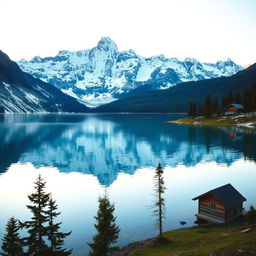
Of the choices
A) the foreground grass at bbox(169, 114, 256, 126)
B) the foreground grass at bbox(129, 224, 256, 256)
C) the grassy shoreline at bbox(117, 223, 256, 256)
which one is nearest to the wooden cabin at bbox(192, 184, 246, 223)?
the grassy shoreline at bbox(117, 223, 256, 256)

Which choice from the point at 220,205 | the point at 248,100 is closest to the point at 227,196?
the point at 220,205

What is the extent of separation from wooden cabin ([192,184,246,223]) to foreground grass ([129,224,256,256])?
5.98 ft

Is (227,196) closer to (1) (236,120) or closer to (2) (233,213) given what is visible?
(2) (233,213)

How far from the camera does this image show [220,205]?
36875 millimetres

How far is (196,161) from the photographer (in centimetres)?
8325

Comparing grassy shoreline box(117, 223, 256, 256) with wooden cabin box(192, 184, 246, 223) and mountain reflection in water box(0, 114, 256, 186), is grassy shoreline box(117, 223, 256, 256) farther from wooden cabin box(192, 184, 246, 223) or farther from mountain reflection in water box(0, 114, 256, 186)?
mountain reflection in water box(0, 114, 256, 186)

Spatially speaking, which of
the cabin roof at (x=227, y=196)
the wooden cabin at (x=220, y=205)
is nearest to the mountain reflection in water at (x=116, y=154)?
the wooden cabin at (x=220, y=205)

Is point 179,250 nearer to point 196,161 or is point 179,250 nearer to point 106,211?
point 106,211

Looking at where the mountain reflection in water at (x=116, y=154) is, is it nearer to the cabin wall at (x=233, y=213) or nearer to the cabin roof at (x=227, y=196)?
the cabin roof at (x=227, y=196)

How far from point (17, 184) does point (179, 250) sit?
132ft

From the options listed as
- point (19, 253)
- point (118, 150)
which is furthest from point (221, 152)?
point (19, 253)

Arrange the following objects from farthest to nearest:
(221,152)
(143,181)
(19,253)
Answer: (221,152), (143,181), (19,253)

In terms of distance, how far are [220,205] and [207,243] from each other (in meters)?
9.09

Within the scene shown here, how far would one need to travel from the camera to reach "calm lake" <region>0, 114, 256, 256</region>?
40.8m
